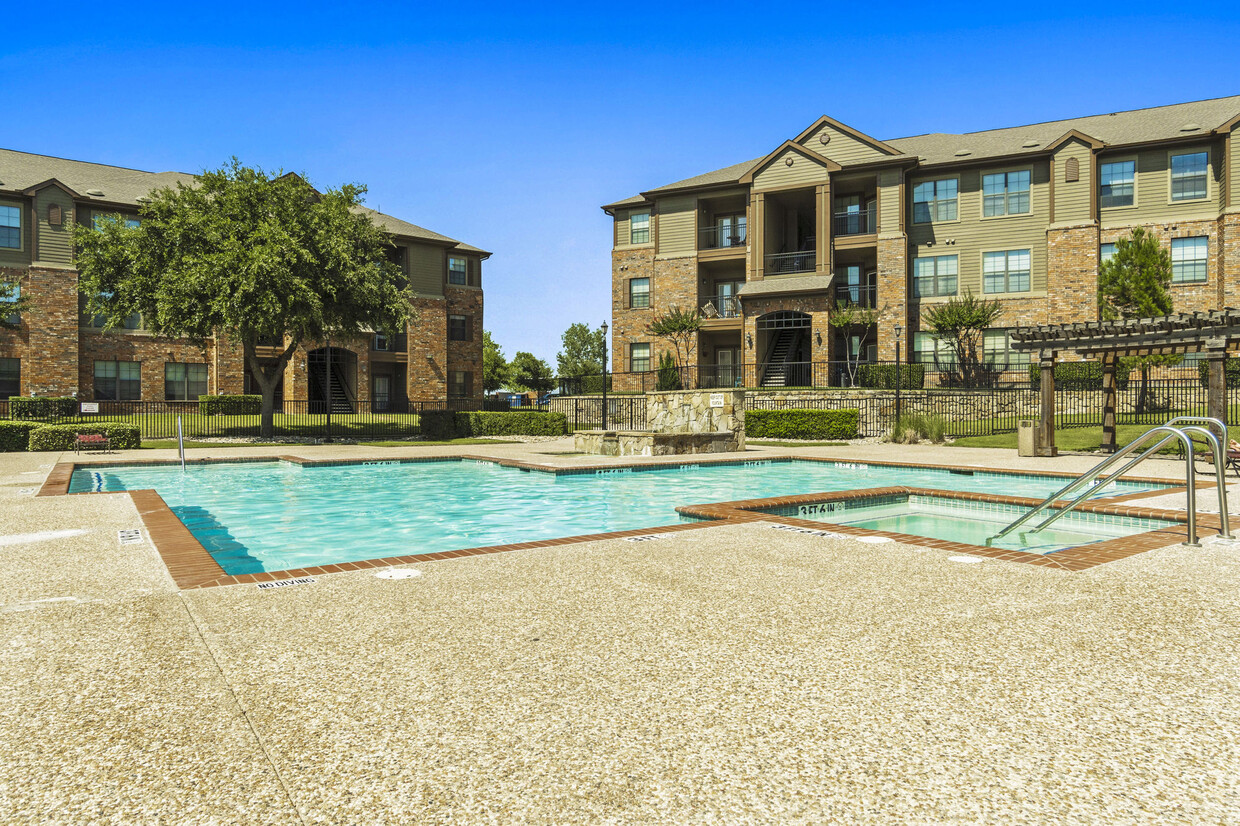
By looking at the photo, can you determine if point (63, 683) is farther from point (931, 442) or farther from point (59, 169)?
point (59, 169)

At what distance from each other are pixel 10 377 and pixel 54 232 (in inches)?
269

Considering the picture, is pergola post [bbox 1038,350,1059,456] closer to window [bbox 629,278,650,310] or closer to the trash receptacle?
the trash receptacle

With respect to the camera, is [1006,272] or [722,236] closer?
[1006,272]

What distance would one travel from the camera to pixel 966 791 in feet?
8.00

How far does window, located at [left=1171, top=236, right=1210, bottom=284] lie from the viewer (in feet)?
97.3

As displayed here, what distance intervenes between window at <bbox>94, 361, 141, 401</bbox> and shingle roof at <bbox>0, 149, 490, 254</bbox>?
24.9 ft

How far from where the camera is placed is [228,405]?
3462cm

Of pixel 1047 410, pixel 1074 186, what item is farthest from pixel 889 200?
pixel 1047 410

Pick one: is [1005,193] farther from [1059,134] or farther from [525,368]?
[525,368]

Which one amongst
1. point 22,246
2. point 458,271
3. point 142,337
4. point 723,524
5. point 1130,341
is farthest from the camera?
point 458,271

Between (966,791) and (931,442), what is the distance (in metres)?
22.3

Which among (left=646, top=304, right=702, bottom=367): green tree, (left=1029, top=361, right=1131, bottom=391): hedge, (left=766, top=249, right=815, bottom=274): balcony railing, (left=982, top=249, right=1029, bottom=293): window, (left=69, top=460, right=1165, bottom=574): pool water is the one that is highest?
(left=766, top=249, right=815, bottom=274): balcony railing

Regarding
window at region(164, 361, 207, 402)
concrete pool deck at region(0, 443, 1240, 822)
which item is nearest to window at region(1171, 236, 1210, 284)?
concrete pool deck at region(0, 443, 1240, 822)

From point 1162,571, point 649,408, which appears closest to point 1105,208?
point 649,408
